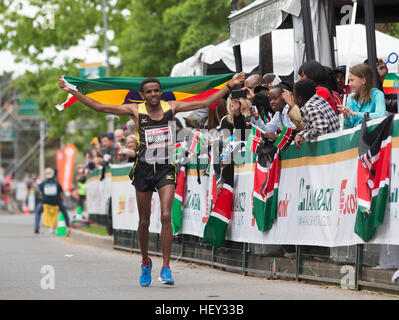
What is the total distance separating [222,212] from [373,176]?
3.38 metres

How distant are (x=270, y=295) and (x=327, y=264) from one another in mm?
1128

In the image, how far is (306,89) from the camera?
9648 mm

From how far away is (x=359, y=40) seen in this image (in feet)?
50.3

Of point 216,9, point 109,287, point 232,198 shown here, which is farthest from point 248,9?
point 216,9

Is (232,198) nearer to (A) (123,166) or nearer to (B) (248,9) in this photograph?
(B) (248,9)

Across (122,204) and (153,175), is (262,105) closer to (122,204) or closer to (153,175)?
(153,175)

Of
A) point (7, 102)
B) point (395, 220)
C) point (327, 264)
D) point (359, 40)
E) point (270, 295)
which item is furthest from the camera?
point (7, 102)

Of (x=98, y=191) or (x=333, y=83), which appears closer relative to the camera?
(x=333, y=83)

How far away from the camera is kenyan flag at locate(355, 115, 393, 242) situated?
7770mm

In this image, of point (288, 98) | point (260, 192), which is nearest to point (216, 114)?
point (260, 192)

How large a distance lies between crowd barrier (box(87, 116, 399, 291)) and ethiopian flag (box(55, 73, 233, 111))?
980 mm

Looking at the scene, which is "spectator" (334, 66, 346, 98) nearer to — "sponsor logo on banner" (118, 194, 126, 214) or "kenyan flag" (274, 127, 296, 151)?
"kenyan flag" (274, 127, 296, 151)

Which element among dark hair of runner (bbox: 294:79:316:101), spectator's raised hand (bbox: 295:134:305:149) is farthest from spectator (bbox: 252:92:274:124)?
spectator's raised hand (bbox: 295:134:305:149)

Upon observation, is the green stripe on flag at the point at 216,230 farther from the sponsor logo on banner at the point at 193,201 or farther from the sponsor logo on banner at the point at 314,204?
the sponsor logo on banner at the point at 314,204
